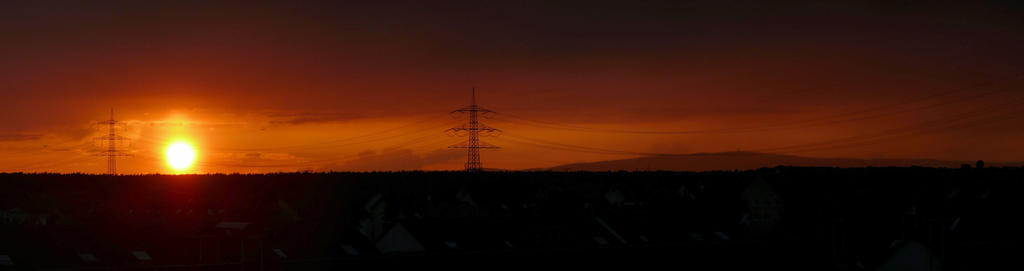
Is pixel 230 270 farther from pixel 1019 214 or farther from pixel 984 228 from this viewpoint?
pixel 1019 214

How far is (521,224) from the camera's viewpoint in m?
101

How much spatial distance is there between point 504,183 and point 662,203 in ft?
223

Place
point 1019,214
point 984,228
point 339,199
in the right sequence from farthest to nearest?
point 339,199 < point 1019,214 < point 984,228

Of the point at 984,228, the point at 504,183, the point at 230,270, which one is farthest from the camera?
the point at 504,183

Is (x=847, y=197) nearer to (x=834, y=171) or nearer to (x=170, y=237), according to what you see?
(x=834, y=171)

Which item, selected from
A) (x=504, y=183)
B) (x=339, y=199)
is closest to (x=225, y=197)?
(x=339, y=199)

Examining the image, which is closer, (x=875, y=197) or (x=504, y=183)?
(x=875, y=197)

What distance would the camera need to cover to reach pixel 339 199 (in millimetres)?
154750

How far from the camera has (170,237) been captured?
88812 mm

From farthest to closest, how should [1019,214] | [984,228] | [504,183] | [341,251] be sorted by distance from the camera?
[504,183], [1019,214], [984,228], [341,251]

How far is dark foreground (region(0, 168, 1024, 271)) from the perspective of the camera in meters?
66.9

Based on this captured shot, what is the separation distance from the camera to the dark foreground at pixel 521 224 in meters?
66.9

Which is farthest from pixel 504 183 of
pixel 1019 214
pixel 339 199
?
pixel 1019 214

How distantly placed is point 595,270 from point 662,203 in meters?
72.5
